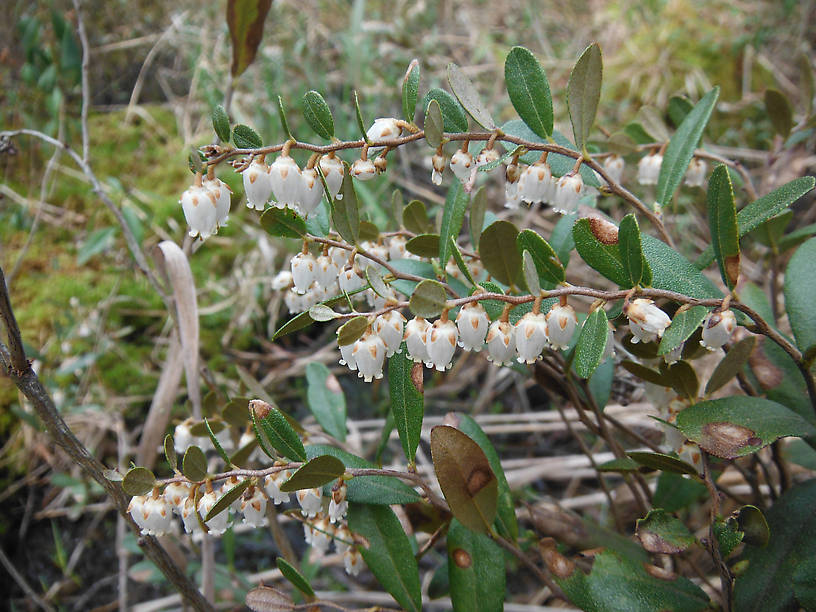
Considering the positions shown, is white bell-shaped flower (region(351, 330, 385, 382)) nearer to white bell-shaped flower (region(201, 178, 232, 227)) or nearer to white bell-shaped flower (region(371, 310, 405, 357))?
white bell-shaped flower (region(371, 310, 405, 357))

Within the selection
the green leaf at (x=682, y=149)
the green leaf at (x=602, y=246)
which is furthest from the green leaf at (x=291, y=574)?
the green leaf at (x=682, y=149)

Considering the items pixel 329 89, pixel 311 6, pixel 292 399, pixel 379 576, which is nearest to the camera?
pixel 379 576

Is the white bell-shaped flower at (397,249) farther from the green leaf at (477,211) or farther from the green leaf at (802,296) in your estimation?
the green leaf at (802,296)

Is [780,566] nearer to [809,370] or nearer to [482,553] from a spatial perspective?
[809,370]

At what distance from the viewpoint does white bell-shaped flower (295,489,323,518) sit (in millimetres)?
909

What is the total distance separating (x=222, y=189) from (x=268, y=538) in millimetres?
1313

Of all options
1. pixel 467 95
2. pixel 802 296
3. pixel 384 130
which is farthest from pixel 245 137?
pixel 802 296

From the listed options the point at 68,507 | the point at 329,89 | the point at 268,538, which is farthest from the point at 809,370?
the point at 329,89

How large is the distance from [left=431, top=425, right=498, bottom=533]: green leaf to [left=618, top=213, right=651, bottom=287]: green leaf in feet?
1.01

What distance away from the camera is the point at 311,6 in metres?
3.69

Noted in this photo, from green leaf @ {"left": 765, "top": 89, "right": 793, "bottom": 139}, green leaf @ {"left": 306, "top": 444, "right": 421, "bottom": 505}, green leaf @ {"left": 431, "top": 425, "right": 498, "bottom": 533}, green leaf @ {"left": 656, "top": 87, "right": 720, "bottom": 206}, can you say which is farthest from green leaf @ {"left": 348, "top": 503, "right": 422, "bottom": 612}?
green leaf @ {"left": 765, "top": 89, "right": 793, "bottom": 139}

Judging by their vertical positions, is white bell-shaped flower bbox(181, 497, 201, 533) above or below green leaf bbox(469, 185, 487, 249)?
below

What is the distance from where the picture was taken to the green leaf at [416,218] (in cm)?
114

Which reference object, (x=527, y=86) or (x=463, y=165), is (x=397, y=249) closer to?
(x=463, y=165)
